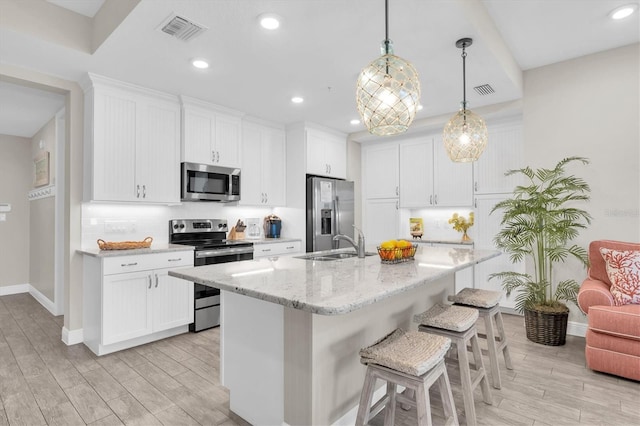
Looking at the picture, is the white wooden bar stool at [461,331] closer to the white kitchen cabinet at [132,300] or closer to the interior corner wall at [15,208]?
the white kitchen cabinet at [132,300]

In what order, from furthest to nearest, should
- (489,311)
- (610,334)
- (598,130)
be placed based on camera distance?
1. (598,130)
2. (610,334)
3. (489,311)

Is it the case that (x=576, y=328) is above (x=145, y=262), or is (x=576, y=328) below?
below

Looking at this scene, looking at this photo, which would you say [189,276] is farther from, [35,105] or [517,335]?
[35,105]

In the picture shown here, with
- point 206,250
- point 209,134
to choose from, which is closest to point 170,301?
point 206,250

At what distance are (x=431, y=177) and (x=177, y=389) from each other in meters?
4.03

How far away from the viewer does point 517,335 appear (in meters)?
3.46

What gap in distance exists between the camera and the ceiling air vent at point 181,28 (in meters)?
2.29

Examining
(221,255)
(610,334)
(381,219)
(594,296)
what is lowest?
(610,334)

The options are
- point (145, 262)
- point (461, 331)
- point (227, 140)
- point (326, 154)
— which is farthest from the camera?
point (326, 154)

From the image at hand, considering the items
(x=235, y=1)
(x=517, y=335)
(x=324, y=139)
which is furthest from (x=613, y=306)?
(x=324, y=139)

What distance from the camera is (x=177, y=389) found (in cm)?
239

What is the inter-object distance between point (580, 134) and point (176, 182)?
4368 mm

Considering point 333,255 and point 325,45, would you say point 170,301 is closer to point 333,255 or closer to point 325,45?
point 333,255

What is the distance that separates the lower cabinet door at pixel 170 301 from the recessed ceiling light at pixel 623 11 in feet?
14.9
